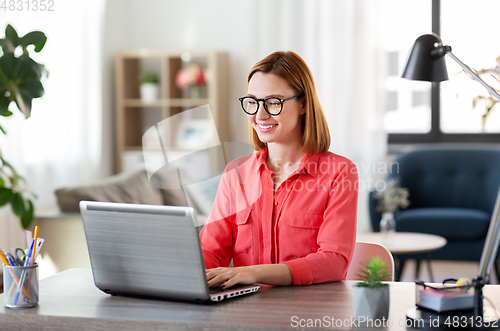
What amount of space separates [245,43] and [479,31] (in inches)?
78.5

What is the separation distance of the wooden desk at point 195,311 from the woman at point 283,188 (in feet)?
0.73

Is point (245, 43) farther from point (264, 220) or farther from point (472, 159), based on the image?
point (264, 220)

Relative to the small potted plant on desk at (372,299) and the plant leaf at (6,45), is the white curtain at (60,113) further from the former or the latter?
the small potted plant on desk at (372,299)

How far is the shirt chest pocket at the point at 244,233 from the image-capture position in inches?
60.9

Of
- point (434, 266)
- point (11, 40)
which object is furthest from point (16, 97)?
point (434, 266)

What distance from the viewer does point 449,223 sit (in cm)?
400

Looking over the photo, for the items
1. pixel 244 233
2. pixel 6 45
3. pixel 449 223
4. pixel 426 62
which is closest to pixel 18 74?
pixel 6 45

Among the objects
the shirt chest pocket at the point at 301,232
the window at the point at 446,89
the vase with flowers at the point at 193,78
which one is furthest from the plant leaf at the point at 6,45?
the window at the point at 446,89

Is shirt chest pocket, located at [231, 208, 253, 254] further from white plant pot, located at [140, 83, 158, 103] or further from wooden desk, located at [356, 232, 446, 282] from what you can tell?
white plant pot, located at [140, 83, 158, 103]

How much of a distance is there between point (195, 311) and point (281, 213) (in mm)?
476

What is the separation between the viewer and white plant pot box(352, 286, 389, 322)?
106cm

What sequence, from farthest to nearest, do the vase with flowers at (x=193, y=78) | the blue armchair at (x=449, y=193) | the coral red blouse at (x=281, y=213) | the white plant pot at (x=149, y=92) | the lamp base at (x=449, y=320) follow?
the white plant pot at (x=149, y=92)
the vase with flowers at (x=193, y=78)
the blue armchair at (x=449, y=193)
the coral red blouse at (x=281, y=213)
the lamp base at (x=449, y=320)

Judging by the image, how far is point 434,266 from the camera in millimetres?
4477

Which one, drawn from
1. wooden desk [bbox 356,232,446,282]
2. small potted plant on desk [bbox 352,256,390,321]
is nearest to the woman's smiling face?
small potted plant on desk [bbox 352,256,390,321]
